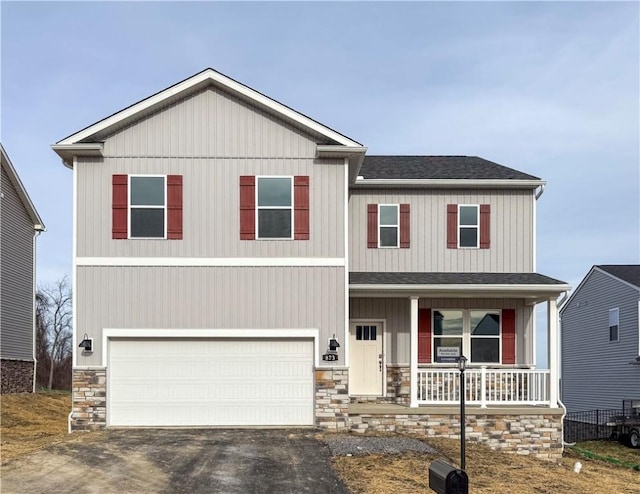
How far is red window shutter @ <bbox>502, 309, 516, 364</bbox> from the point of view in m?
19.6

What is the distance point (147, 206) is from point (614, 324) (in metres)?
18.7

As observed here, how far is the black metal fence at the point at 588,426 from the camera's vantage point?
81.5 feet

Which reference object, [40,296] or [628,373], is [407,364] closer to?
[628,373]

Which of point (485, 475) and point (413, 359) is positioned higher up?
point (413, 359)

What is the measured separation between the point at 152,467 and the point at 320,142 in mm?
7844

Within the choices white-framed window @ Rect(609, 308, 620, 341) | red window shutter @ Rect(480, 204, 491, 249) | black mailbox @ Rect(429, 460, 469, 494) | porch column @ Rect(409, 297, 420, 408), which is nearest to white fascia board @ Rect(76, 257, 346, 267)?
porch column @ Rect(409, 297, 420, 408)

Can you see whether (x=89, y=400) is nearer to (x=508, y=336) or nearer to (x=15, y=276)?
(x=508, y=336)

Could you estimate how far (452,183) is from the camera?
19797 millimetres

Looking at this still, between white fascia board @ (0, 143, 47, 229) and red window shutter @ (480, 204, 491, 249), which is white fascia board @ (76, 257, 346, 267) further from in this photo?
white fascia board @ (0, 143, 47, 229)

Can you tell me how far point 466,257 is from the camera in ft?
65.2

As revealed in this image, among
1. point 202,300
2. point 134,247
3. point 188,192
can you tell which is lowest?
point 202,300

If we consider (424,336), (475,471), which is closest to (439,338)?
(424,336)

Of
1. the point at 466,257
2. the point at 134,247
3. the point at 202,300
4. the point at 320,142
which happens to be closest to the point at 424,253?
the point at 466,257

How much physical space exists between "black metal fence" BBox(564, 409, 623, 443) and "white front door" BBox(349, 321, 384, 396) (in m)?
7.91
